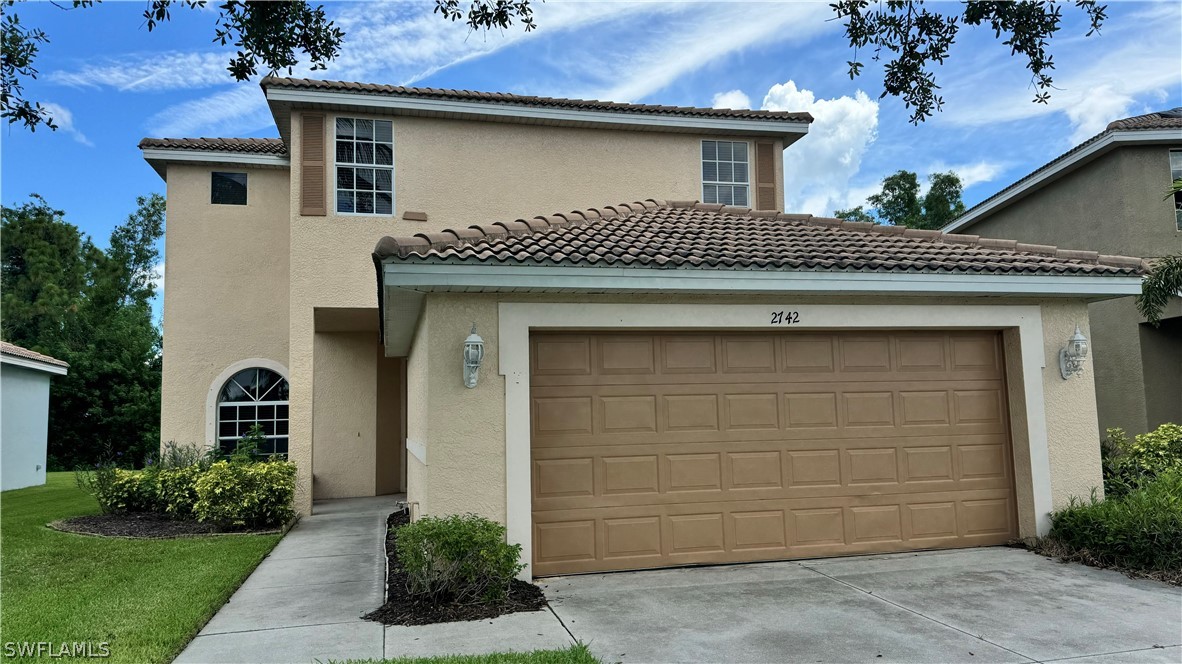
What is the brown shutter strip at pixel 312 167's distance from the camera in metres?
13.5

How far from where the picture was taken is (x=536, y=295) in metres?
7.64

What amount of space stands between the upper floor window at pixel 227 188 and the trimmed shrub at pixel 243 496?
6.06 m

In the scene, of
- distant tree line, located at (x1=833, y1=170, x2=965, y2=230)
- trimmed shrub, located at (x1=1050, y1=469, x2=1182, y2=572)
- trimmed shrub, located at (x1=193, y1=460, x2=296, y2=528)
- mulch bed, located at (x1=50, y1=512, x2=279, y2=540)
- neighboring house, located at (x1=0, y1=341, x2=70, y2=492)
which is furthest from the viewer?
distant tree line, located at (x1=833, y1=170, x2=965, y2=230)

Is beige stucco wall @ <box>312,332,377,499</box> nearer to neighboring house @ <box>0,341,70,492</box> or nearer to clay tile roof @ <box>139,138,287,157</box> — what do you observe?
clay tile roof @ <box>139,138,287,157</box>

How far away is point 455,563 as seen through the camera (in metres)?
6.57

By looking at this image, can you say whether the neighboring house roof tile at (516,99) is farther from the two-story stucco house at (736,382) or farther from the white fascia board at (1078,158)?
the white fascia board at (1078,158)

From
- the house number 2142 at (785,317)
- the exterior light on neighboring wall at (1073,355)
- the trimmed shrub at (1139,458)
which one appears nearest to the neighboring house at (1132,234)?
the trimmed shrub at (1139,458)

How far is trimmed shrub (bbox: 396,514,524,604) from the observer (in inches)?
258

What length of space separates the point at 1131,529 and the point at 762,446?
3.64 meters

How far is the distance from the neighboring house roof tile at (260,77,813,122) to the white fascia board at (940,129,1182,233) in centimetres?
465

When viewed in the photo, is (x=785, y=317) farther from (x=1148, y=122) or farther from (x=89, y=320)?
(x=89, y=320)

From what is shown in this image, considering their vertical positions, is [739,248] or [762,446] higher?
[739,248]

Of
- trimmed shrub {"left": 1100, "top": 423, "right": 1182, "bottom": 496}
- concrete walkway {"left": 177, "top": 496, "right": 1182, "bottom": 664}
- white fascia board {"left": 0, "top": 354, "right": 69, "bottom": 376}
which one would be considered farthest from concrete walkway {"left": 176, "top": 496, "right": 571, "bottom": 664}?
white fascia board {"left": 0, "top": 354, "right": 69, "bottom": 376}

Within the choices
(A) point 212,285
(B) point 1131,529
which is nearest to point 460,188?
(A) point 212,285
